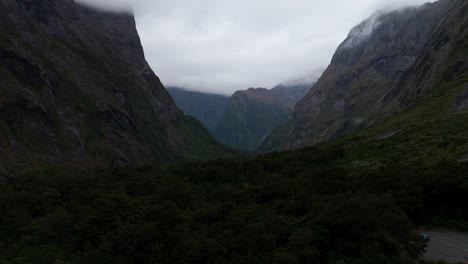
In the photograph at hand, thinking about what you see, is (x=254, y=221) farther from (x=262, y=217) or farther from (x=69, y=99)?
(x=69, y=99)

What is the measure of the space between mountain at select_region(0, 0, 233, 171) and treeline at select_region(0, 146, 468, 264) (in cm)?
4128

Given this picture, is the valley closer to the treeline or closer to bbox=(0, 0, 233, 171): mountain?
the treeline

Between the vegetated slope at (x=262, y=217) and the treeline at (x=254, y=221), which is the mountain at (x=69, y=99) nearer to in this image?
the vegetated slope at (x=262, y=217)

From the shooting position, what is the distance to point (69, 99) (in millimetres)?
116188

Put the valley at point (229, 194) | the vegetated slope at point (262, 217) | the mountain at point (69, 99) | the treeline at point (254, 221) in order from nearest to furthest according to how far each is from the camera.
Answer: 1. the treeline at point (254, 221)
2. the vegetated slope at point (262, 217)
3. the valley at point (229, 194)
4. the mountain at point (69, 99)

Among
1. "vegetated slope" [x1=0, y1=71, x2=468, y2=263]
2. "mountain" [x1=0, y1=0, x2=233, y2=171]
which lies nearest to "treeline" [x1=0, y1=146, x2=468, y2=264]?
"vegetated slope" [x1=0, y1=71, x2=468, y2=263]

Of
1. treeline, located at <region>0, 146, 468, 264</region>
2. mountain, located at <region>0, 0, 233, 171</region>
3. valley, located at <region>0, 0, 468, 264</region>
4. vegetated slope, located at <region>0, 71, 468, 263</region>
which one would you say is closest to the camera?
treeline, located at <region>0, 146, 468, 264</region>

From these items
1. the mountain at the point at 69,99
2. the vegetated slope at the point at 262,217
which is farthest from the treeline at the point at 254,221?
the mountain at the point at 69,99

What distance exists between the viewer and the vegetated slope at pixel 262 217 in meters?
22.5

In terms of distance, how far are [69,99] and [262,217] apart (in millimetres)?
101510

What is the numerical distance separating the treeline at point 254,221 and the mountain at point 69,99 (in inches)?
1625

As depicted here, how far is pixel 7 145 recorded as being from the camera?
7831 centimetres

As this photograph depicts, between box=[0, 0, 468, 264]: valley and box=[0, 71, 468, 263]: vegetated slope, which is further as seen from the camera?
box=[0, 0, 468, 264]: valley

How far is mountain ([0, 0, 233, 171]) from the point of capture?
89438 millimetres
